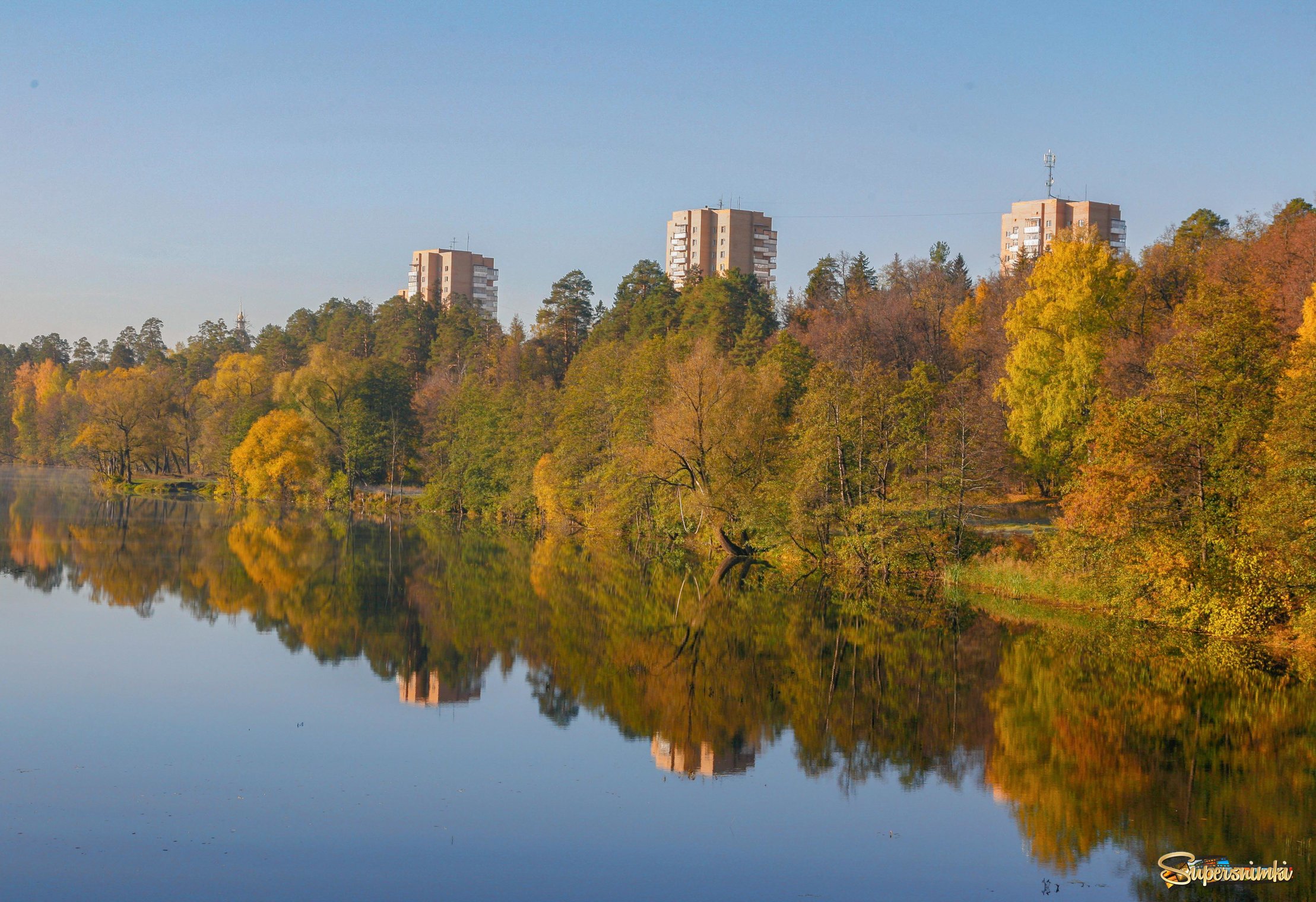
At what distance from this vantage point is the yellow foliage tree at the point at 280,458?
71188mm

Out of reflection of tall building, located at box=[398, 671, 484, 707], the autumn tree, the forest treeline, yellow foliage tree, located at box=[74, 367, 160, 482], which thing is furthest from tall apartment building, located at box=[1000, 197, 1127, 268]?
reflection of tall building, located at box=[398, 671, 484, 707]

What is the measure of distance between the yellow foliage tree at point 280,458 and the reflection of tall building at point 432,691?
53.3 metres

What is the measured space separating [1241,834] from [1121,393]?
2578 cm

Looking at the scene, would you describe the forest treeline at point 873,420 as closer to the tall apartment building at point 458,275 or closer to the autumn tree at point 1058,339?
the autumn tree at point 1058,339

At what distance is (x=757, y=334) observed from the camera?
61.5 metres

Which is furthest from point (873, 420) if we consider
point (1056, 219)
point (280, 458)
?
point (1056, 219)

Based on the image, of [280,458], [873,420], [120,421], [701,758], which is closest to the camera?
[701,758]

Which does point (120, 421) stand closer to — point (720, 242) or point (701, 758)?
point (720, 242)

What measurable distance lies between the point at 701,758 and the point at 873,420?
2096 centimetres

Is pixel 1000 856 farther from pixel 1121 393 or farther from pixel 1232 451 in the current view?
pixel 1121 393

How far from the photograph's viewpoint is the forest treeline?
2545cm

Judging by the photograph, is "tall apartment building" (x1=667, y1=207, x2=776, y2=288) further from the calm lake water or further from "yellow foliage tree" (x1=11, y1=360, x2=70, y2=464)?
the calm lake water

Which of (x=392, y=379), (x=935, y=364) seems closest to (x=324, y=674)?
(x=935, y=364)

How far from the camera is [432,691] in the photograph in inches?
796
